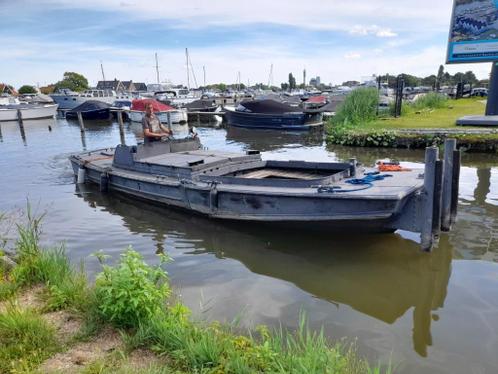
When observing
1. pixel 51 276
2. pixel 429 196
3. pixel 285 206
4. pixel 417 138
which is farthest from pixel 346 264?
pixel 417 138

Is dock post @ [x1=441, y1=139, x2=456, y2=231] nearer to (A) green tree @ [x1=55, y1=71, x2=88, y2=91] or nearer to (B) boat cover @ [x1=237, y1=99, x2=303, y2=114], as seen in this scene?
(B) boat cover @ [x1=237, y1=99, x2=303, y2=114]

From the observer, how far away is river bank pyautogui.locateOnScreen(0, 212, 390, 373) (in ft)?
10.6

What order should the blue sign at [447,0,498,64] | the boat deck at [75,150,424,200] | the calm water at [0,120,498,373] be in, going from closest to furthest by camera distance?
1. the calm water at [0,120,498,373]
2. the boat deck at [75,150,424,200]
3. the blue sign at [447,0,498,64]

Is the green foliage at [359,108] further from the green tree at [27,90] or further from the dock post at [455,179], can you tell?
the green tree at [27,90]

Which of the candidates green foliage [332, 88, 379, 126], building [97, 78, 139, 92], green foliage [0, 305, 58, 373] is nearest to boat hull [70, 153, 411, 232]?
green foliage [0, 305, 58, 373]

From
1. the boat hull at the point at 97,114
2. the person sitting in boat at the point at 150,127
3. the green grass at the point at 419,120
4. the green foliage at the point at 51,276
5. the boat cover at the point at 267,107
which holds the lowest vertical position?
the boat hull at the point at 97,114

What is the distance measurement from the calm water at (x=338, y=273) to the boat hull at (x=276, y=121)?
1720 cm

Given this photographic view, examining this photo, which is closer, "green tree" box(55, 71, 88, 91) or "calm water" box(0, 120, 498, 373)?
"calm water" box(0, 120, 498, 373)

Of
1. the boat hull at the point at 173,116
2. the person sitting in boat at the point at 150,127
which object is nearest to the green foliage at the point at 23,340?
the person sitting in boat at the point at 150,127

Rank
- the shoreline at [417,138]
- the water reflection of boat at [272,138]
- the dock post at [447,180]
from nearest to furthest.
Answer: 1. the dock post at [447,180]
2. the shoreline at [417,138]
3. the water reflection of boat at [272,138]

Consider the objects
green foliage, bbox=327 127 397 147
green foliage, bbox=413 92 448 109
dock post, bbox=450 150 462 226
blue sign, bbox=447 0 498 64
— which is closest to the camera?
dock post, bbox=450 150 462 226

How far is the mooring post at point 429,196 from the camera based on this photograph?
20.2ft

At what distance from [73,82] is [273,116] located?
80321mm

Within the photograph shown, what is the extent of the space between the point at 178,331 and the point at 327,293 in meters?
2.88
